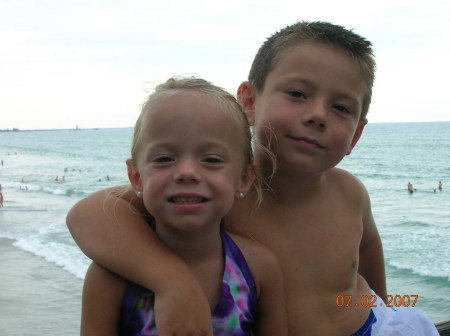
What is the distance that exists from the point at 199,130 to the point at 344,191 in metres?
0.99

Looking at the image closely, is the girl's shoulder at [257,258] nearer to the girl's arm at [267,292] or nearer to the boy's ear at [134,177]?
the girl's arm at [267,292]

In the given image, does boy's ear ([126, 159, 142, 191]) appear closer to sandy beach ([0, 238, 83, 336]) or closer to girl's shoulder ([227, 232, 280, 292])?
girl's shoulder ([227, 232, 280, 292])

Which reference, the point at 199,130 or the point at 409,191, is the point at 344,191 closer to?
the point at 199,130

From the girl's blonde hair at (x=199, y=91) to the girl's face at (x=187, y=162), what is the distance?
0.03m

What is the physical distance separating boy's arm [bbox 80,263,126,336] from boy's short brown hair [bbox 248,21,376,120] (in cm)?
98

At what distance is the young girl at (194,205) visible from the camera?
1519 millimetres

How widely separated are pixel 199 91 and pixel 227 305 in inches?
27.4

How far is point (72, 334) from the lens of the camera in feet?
30.8

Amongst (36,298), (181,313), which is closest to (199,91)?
(181,313)

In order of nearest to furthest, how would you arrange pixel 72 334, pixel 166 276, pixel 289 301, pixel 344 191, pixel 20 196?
pixel 166 276, pixel 289 301, pixel 344 191, pixel 72 334, pixel 20 196

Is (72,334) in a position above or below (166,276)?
below

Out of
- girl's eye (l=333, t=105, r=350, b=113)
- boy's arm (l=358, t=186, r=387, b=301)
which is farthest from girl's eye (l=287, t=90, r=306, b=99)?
boy's arm (l=358, t=186, r=387, b=301)

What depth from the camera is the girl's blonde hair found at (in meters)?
1.61

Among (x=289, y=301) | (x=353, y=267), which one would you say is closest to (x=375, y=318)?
(x=353, y=267)
